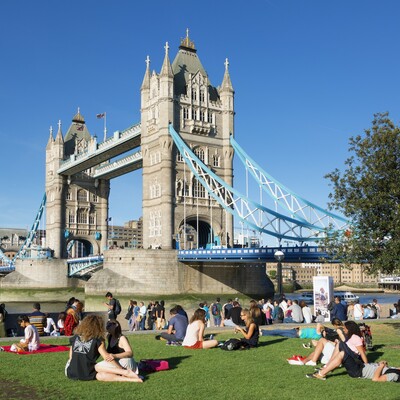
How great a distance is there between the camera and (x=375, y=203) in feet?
60.1

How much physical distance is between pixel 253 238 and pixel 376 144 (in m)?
38.9

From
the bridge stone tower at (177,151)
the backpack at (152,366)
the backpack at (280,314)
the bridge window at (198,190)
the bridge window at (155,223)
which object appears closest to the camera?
the backpack at (152,366)

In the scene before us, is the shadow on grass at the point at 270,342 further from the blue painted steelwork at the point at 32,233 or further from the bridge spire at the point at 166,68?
the blue painted steelwork at the point at 32,233

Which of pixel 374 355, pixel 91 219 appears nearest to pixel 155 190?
pixel 91 219

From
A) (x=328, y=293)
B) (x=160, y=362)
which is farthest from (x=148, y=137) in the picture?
(x=160, y=362)

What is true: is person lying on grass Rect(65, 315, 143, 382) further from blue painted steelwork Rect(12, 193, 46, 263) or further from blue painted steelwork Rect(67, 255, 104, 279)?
blue painted steelwork Rect(12, 193, 46, 263)

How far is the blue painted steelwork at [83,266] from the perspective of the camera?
6189 cm

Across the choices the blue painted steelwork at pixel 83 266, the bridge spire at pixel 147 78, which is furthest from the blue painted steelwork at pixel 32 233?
the bridge spire at pixel 147 78

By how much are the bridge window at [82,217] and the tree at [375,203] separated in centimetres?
6208

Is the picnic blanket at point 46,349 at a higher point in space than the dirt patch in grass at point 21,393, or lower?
higher

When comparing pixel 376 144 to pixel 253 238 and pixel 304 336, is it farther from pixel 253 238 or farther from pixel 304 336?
pixel 253 238

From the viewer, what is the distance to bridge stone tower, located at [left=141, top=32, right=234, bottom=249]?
5200 centimetres

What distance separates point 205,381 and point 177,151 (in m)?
44.1

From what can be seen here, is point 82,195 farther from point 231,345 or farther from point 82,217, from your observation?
point 231,345
